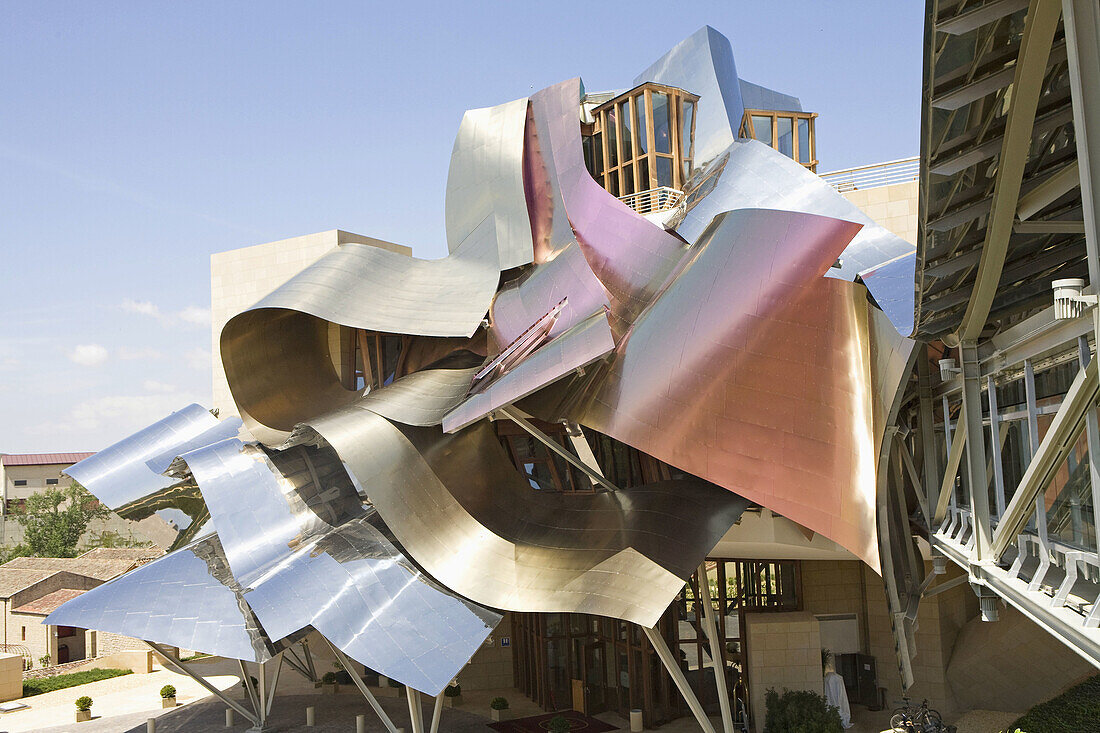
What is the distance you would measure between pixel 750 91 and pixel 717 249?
17.1 metres

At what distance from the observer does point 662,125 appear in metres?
28.3

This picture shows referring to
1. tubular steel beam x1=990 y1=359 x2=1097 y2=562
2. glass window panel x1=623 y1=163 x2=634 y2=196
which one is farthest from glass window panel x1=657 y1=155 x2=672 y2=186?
tubular steel beam x1=990 y1=359 x2=1097 y2=562

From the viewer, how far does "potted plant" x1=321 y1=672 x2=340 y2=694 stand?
100ft

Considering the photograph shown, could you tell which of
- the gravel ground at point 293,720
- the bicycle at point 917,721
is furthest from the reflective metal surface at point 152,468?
the bicycle at point 917,721

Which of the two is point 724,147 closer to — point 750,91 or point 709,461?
point 750,91

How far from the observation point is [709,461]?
53.6 ft

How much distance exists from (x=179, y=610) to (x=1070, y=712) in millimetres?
17848

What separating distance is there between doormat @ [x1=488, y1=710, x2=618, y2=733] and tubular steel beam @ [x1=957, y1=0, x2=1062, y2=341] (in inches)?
704

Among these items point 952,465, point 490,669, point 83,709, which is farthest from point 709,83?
point 83,709

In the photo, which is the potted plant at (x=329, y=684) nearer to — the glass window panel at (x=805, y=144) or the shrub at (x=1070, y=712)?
the shrub at (x=1070, y=712)

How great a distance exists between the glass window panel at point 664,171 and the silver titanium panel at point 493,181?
16.2ft

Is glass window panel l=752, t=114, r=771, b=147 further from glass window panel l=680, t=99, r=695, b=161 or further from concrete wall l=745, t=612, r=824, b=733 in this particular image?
concrete wall l=745, t=612, r=824, b=733

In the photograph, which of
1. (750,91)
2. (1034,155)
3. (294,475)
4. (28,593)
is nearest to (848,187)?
(750,91)

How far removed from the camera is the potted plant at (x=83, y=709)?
88.2ft
